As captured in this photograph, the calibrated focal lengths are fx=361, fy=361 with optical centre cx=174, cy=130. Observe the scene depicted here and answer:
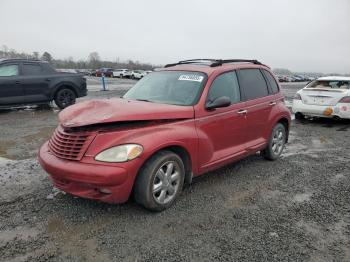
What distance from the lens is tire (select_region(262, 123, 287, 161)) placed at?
21.0ft

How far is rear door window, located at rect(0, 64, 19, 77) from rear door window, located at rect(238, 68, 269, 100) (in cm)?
836

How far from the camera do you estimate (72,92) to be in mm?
12844

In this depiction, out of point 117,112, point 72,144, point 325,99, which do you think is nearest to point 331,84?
point 325,99

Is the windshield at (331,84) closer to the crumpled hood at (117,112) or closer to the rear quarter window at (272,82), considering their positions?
the rear quarter window at (272,82)

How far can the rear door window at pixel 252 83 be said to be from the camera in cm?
564

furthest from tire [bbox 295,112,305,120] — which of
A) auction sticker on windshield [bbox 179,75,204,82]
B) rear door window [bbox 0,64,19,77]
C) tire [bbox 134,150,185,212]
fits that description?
rear door window [bbox 0,64,19,77]

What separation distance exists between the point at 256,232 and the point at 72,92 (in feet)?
34.0

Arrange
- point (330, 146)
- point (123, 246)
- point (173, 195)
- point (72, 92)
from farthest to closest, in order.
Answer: point (72, 92) < point (330, 146) < point (173, 195) < point (123, 246)

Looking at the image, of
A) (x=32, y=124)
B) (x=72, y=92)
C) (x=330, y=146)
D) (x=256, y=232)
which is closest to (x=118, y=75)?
(x=72, y=92)

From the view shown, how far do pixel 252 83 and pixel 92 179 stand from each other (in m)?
3.30

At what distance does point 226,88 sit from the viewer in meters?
5.28

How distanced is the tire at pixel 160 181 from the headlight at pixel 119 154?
0.26 metres

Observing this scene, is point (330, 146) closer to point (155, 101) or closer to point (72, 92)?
point (155, 101)

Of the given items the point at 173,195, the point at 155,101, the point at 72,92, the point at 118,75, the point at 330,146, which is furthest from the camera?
the point at 118,75
